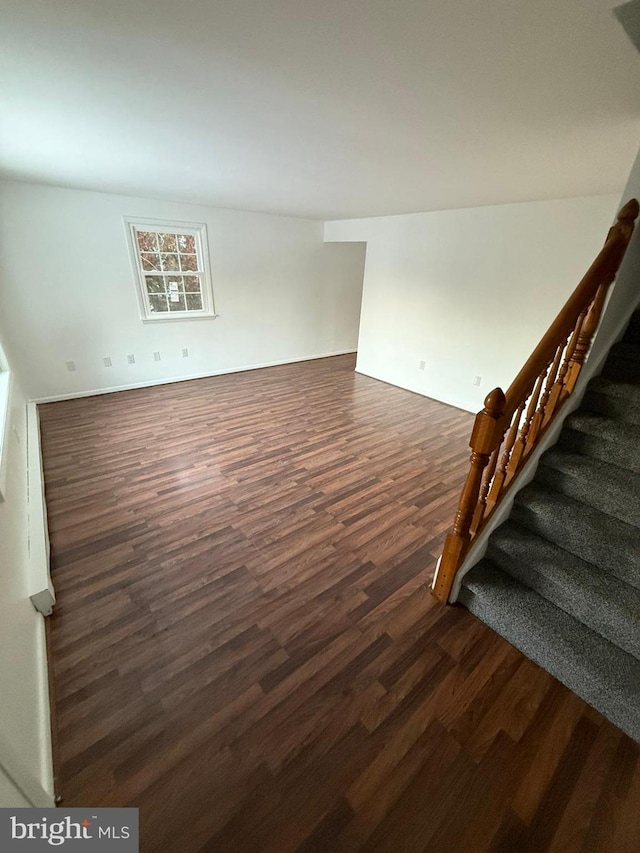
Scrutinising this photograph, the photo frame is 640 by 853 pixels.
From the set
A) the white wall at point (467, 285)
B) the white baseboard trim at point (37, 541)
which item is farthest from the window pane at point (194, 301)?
the white baseboard trim at point (37, 541)

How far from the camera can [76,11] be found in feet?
3.12

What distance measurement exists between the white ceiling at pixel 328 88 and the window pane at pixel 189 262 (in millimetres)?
1956

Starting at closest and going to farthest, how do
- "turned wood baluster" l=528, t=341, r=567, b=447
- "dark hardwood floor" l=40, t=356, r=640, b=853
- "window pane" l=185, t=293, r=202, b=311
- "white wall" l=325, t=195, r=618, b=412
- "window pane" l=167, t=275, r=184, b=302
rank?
"dark hardwood floor" l=40, t=356, r=640, b=853 → "turned wood baluster" l=528, t=341, r=567, b=447 → "white wall" l=325, t=195, r=618, b=412 → "window pane" l=167, t=275, r=184, b=302 → "window pane" l=185, t=293, r=202, b=311

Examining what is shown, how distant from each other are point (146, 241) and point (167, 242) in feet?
0.86

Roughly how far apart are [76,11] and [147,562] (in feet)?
7.56

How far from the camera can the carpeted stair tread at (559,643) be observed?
128 centimetres

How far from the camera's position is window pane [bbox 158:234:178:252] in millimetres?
4286

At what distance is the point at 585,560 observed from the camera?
157cm

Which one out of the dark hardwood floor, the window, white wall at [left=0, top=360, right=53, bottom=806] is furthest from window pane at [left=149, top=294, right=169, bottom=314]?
white wall at [left=0, top=360, right=53, bottom=806]

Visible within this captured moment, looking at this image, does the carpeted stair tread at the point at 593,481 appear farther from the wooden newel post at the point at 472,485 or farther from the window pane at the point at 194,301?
the window pane at the point at 194,301

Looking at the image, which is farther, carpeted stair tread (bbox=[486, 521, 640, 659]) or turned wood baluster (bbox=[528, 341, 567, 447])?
turned wood baluster (bbox=[528, 341, 567, 447])

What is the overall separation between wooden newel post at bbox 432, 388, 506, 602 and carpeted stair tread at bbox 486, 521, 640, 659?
0.26 m

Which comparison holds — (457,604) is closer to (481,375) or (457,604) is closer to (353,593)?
(353,593)

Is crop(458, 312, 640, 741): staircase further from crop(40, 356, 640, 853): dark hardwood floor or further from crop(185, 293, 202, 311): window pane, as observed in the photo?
crop(185, 293, 202, 311): window pane
